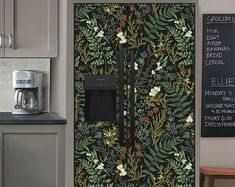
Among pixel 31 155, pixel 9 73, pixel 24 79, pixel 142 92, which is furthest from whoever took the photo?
pixel 9 73

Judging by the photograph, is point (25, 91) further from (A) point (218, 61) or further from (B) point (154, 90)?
(A) point (218, 61)

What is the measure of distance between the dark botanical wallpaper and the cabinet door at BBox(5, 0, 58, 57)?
625mm

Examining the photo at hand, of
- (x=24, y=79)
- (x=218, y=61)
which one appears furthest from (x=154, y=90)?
(x=24, y=79)

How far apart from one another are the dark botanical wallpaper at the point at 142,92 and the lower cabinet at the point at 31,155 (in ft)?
0.68

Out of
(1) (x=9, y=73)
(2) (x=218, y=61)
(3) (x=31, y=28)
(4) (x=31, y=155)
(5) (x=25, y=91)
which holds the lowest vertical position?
(4) (x=31, y=155)

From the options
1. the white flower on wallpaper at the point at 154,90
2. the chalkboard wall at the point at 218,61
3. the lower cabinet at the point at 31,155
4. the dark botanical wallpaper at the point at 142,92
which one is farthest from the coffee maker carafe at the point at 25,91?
the chalkboard wall at the point at 218,61

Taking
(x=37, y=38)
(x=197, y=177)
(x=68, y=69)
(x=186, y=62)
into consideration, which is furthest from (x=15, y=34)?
(x=197, y=177)

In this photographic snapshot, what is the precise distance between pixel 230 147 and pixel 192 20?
4.26 ft

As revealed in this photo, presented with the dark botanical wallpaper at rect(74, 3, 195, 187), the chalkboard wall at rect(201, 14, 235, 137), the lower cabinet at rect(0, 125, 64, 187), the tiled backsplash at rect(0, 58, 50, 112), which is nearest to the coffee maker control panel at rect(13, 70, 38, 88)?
the tiled backsplash at rect(0, 58, 50, 112)

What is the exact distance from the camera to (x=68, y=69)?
2732 millimetres

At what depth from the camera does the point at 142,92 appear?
9.02 feet

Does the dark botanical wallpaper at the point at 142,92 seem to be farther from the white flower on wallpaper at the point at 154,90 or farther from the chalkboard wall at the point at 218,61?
the chalkboard wall at the point at 218,61

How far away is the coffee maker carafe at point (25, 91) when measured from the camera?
10.6 feet

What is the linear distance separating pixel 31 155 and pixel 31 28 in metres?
1.05
